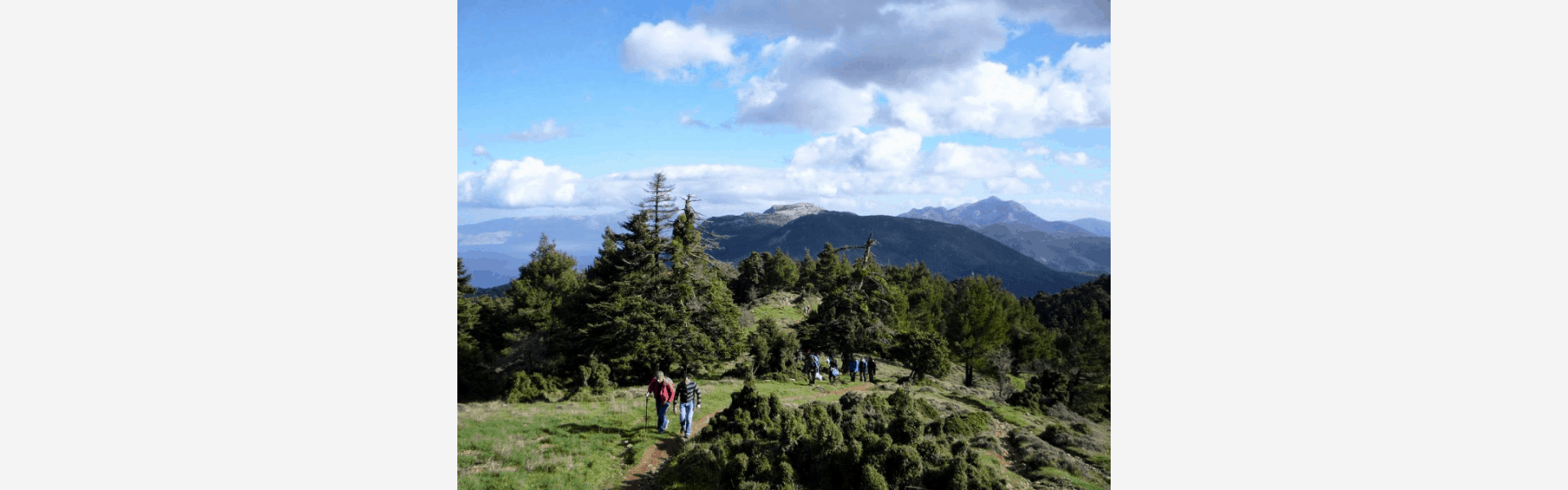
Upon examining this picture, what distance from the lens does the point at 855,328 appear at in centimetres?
2555

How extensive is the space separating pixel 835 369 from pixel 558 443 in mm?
15024

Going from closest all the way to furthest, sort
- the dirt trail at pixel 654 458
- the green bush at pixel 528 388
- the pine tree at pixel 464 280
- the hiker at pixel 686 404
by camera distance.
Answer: the dirt trail at pixel 654 458, the hiker at pixel 686 404, the green bush at pixel 528 388, the pine tree at pixel 464 280

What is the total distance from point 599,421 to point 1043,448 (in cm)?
1000

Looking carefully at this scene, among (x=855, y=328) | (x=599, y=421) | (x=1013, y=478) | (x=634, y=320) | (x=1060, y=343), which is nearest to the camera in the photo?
(x=1013, y=478)

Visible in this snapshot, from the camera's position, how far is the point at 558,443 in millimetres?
12281

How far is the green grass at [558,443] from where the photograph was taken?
10.3 meters

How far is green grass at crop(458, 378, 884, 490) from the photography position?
1029cm

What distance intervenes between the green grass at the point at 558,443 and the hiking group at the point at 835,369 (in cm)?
446

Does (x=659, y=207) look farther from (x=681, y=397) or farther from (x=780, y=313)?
(x=780, y=313)

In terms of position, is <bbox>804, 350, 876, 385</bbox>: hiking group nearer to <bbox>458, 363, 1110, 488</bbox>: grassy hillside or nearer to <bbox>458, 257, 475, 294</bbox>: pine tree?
<bbox>458, 363, 1110, 488</bbox>: grassy hillside

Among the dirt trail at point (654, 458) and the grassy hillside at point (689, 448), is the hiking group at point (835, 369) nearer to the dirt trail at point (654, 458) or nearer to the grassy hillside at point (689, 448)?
the grassy hillside at point (689, 448)

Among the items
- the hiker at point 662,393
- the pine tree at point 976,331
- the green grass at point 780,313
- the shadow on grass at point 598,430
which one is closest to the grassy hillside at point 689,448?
the shadow on grass at point 598,430
